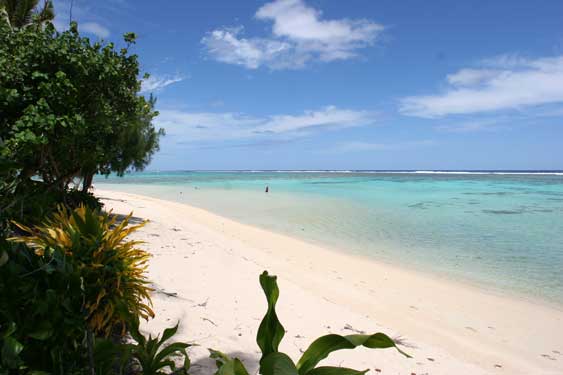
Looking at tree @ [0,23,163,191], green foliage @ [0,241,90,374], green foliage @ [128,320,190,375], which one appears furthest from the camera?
tree @ [0,23,163,191]

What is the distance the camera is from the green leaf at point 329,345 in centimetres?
158

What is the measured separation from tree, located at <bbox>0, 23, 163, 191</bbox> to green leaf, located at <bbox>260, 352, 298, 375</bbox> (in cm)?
426

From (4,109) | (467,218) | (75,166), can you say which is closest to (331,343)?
(4,109)

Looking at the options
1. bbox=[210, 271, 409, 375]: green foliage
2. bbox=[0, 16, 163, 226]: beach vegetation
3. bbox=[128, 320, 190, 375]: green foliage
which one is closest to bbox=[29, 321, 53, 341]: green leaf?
bbox=[128, 320, 190, 375]: green foliage

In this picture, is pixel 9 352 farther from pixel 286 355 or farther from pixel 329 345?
pixel 329 345

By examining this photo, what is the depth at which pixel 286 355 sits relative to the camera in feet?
4.95

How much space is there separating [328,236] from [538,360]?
7956 mm

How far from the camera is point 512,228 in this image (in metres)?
13.7

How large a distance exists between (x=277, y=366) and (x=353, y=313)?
145 inches

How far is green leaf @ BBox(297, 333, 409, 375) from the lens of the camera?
1.58m

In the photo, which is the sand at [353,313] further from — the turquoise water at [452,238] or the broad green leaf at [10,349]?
the broad green leaf at [10,349]

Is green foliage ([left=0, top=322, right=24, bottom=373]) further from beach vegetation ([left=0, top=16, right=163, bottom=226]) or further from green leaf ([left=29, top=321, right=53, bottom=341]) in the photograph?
beach vegetation ([left=0, top=16, right=163, bottom=226])

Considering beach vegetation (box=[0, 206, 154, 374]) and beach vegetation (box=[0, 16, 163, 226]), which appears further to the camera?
beach vegetation (box=[0, 16, 163, 226])

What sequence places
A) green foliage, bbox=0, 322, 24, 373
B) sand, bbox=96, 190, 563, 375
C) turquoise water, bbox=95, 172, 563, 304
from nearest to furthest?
green foliage, bbox=0, 322, 24, 373 → sand, bbox=96, 190, 563, 375 → turquoise water, bbox=95, 172, 563, 304
